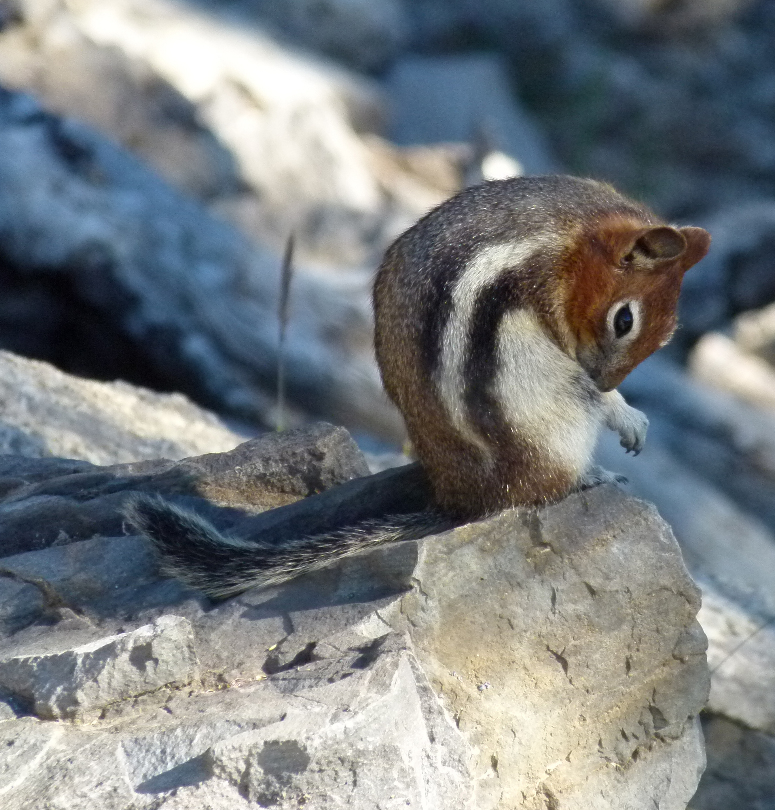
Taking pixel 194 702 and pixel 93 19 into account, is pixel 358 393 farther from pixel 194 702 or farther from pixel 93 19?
pixel 93 19

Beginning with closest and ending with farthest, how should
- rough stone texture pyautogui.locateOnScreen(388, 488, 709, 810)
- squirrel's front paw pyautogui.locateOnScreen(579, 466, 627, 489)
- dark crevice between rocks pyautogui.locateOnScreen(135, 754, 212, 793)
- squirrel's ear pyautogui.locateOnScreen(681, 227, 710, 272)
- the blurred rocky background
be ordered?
dark crevice between rocks pyautogui.locateOnScreen(135, 754, 212, 793), rough stone texture pyautogui.locateOnScreen(388, 488, 709, 810), squirrel's front paw pyautogui.locateOnScreen(579, 466, 627, 489), squirrel's ear pyautogui.locateOnScreen(681, 227, 710, 272), the blurred rocky background

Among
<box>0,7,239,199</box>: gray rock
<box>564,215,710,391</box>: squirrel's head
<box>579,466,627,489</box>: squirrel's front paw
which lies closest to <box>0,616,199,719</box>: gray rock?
<box>579,466,627,489</box>: squirrel's front paw

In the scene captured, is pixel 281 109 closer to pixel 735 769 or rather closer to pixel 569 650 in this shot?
pixel 735 769

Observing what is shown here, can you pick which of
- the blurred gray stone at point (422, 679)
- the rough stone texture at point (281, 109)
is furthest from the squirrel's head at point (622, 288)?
the rough stone texture at point (281, 109)

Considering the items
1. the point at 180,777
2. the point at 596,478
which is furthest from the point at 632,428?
the point at 180,777

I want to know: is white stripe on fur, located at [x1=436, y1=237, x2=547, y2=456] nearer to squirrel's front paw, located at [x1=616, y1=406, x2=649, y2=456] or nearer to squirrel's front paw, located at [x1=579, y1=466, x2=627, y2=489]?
squirrel's front paw, located at [x1=579, y1=466, x2=627, y2=489]

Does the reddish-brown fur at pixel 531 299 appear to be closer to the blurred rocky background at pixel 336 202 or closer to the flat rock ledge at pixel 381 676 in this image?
the flat rock ledge at pixel 381 676

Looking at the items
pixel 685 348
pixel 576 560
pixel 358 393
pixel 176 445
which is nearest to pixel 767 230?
pixel 685 348
